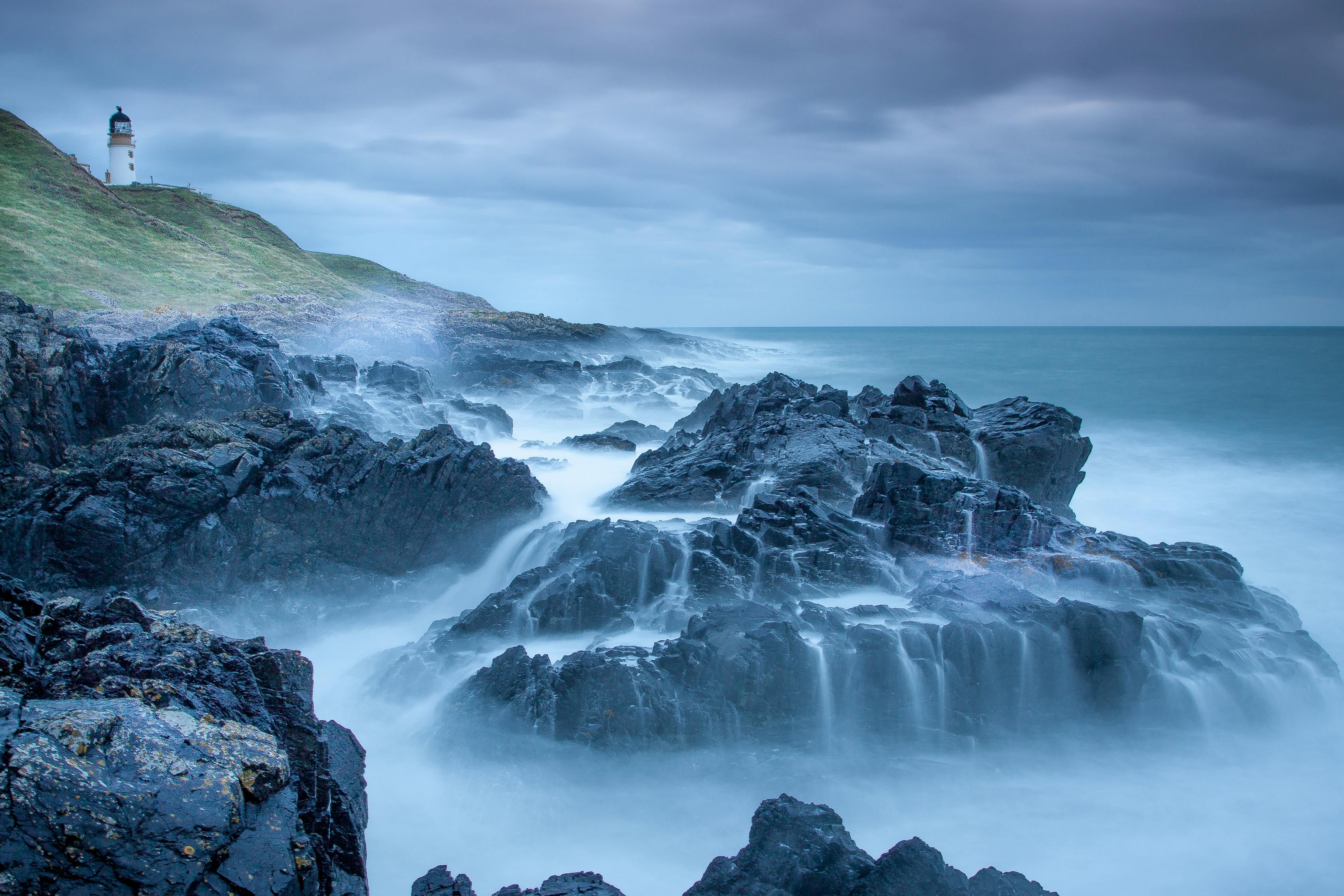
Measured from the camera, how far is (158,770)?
387 cm

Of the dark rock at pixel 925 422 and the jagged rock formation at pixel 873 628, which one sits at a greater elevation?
the dark rock at pixel 925 422

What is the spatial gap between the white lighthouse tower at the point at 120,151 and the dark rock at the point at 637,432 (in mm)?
65394

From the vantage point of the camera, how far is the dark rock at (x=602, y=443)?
21922mm

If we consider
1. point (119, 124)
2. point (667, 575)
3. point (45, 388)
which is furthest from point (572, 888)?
point (119, 124)

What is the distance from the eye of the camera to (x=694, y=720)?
920 cm

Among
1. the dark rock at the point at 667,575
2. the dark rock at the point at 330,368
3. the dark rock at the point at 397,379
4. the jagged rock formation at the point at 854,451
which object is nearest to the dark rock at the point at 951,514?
the dark rock at the point at 667,575

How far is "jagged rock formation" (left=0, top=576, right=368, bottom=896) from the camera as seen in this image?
11.8ft

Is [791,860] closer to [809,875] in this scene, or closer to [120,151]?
[809,875]

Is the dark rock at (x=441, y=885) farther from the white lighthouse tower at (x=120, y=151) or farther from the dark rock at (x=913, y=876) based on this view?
the white lighthouse tower at (x=120, y=151)

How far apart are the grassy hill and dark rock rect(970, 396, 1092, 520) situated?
34089 millimetres

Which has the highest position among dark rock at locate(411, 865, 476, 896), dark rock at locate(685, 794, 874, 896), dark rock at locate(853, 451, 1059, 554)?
dark rock at locate(853, 451, 1059, 554)

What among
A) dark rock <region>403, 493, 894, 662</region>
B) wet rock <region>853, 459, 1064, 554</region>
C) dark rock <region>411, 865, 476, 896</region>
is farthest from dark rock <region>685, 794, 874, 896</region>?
wet rock <region>853, 459, 1064, 554</region>

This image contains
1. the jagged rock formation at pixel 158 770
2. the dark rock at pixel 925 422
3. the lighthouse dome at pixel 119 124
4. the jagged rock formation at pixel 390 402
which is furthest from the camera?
the lighthouse dome at pixel 119 124

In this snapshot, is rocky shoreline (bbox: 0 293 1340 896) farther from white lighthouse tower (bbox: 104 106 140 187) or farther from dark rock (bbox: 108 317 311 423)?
white lighthouse tower (bbox: 104 106 140 187)
